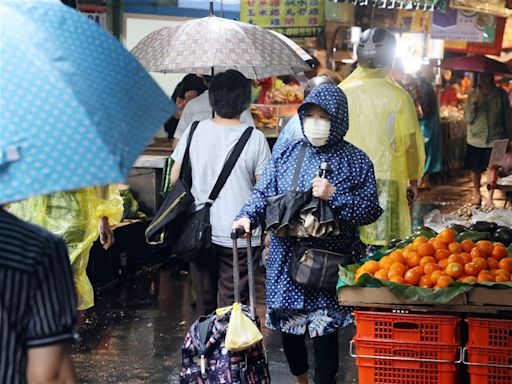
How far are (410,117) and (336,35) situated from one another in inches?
396

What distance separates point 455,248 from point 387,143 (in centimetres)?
193

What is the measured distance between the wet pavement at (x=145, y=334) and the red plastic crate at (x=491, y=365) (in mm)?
2202

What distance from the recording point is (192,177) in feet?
22.3

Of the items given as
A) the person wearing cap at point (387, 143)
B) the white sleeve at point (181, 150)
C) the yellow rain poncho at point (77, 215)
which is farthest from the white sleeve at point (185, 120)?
the white sleeve at point (181, 150)

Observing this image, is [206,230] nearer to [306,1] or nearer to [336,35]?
[306,1]

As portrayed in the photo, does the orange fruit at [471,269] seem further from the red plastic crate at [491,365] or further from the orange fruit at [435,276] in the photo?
the red plastic crate at [491,365]

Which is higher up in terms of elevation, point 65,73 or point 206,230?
point 65,73

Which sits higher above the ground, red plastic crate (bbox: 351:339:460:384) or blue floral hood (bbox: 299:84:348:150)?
blue floral hood (bbox: 299:84:348:150)

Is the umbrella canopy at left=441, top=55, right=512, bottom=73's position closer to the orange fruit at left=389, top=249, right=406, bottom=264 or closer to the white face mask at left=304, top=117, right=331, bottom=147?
the white face mask at left=304, top=117, right=331, bottom=147

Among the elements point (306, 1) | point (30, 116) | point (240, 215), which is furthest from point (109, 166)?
point (306, 1)

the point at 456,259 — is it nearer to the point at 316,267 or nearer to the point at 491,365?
the point at 491,365

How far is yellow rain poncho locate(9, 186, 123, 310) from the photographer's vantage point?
6504 millimetres

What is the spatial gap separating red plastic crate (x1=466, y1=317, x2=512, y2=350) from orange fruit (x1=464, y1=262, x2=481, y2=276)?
0.26m

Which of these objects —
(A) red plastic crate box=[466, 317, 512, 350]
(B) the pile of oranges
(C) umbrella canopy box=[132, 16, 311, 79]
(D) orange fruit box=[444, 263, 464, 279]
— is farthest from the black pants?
(C) umbrella canopy box=[132, 16, 311, 79]
